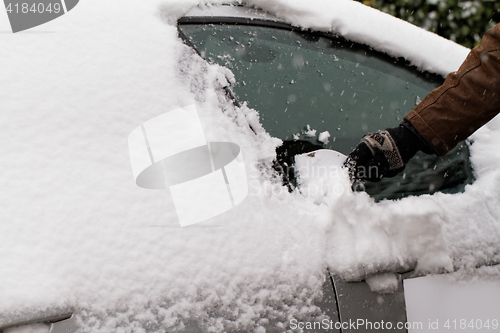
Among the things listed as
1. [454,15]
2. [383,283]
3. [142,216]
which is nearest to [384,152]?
[383,283]

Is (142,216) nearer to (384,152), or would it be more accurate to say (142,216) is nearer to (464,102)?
(384,152)

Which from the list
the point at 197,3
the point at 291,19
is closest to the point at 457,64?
the point at 291,19

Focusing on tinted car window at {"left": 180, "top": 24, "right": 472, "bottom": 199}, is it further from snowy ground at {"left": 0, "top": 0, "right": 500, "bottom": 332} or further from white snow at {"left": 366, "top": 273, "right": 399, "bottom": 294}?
white snow at {"left": 366, "top": 273, "right": 399, "bottom": 294}

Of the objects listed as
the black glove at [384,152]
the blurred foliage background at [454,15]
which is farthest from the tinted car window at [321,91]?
the blurred foliage background at [454,15]

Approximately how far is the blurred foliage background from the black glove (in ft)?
8.41

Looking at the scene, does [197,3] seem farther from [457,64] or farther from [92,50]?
[457,64]

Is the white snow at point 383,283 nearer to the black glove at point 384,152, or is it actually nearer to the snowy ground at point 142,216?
the snowy ground at point 142,216

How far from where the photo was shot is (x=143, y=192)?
1.15m

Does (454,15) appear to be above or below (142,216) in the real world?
above

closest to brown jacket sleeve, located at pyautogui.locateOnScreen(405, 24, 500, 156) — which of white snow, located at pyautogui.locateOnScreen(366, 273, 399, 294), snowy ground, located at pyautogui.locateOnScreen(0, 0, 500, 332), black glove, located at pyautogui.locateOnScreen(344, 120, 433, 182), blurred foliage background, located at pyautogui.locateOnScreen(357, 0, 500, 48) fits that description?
black glove, located at pyautogui.locateOnScreen(344, 120, 433, 182)

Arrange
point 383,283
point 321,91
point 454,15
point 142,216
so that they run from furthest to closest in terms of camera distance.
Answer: point 454,15 → point 321,91 → point 383,283 → point 142,216

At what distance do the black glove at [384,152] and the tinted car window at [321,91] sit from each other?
5 centimetres

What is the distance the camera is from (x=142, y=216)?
1123 mm

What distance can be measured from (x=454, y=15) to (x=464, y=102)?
264 centimetres
